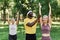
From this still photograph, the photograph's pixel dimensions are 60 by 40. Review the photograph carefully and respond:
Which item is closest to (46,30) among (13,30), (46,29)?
(46,29)

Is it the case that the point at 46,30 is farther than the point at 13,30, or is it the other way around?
the point at 13,30

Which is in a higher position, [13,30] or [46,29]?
[46,29]

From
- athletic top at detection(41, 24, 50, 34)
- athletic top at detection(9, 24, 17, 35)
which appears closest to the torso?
athletic top at detection(41, 24, 50, 34)

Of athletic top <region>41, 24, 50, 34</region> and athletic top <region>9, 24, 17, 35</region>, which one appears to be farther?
athletic top <region>9, 24, 17, 35</region>

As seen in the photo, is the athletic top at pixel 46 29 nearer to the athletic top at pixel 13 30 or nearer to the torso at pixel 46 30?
the torso at pixel 46 30

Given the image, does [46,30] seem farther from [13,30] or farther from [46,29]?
[13,30]

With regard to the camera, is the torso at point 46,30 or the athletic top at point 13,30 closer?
the torso at point 46,30

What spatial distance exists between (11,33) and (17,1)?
1603cm

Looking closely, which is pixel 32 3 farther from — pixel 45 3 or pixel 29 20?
pixel 29 20

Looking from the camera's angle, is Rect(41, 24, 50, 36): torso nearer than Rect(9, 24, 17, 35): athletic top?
Yes

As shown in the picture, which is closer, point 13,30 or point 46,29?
point 46,29

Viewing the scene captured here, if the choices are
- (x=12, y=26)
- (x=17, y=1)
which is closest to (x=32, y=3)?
(x=17, y=1)

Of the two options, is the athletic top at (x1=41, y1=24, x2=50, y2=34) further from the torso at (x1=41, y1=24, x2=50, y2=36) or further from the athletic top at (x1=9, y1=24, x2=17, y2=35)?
the athletic top at (x1=9, y1=24, x2=17, y2=35)

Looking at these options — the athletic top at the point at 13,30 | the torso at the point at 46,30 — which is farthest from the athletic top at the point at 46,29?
the athletic top at the point at 13,30
